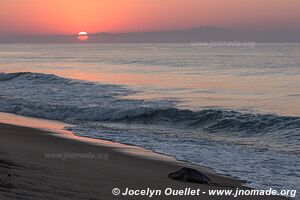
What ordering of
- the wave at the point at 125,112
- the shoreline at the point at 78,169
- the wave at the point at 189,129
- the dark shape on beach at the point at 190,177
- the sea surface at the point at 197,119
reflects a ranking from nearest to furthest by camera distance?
the shoreline at the point at 78,169, the dark shape on beach at the point at 190,177, the wave at the point at 189,129, the sea surface at the point at 197,119, the wave at the point at 125,112

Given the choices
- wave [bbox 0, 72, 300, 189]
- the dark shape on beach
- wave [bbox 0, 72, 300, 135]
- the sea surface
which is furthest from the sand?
wave [bbox 0, 72, 300, 135]

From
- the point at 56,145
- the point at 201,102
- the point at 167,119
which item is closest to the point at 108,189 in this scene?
the point at 56,145

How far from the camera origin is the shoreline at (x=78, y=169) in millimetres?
8188

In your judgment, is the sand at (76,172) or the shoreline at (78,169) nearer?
the sand at (76,172)

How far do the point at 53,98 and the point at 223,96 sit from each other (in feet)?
34.7

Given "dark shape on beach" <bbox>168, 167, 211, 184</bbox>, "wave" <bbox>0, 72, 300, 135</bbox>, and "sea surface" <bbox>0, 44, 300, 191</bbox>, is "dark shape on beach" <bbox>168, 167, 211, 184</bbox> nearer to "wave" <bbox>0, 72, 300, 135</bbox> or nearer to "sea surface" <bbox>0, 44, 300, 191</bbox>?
"sea surface" <bbox>0, 44, 300, 191</bbox>

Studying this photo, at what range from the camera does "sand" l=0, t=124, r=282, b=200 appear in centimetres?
805

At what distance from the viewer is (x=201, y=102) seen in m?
27.2

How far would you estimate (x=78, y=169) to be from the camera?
1056 centimetres

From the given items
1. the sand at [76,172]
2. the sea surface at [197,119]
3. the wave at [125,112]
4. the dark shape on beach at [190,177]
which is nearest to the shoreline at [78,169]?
the sand at [76,172]

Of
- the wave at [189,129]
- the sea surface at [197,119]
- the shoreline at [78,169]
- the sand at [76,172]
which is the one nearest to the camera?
the sand at [76,172]

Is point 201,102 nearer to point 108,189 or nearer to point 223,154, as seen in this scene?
point 223,154

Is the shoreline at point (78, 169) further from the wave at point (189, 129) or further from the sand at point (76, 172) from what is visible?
the wave at point (189, 129)

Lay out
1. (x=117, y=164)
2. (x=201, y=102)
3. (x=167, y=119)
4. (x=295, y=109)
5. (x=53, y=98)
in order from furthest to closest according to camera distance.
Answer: (x=53, y=98) < (x=201, y=102) < (x=295, y=109) < (x=167, y=119) < (x=117, y=164)
